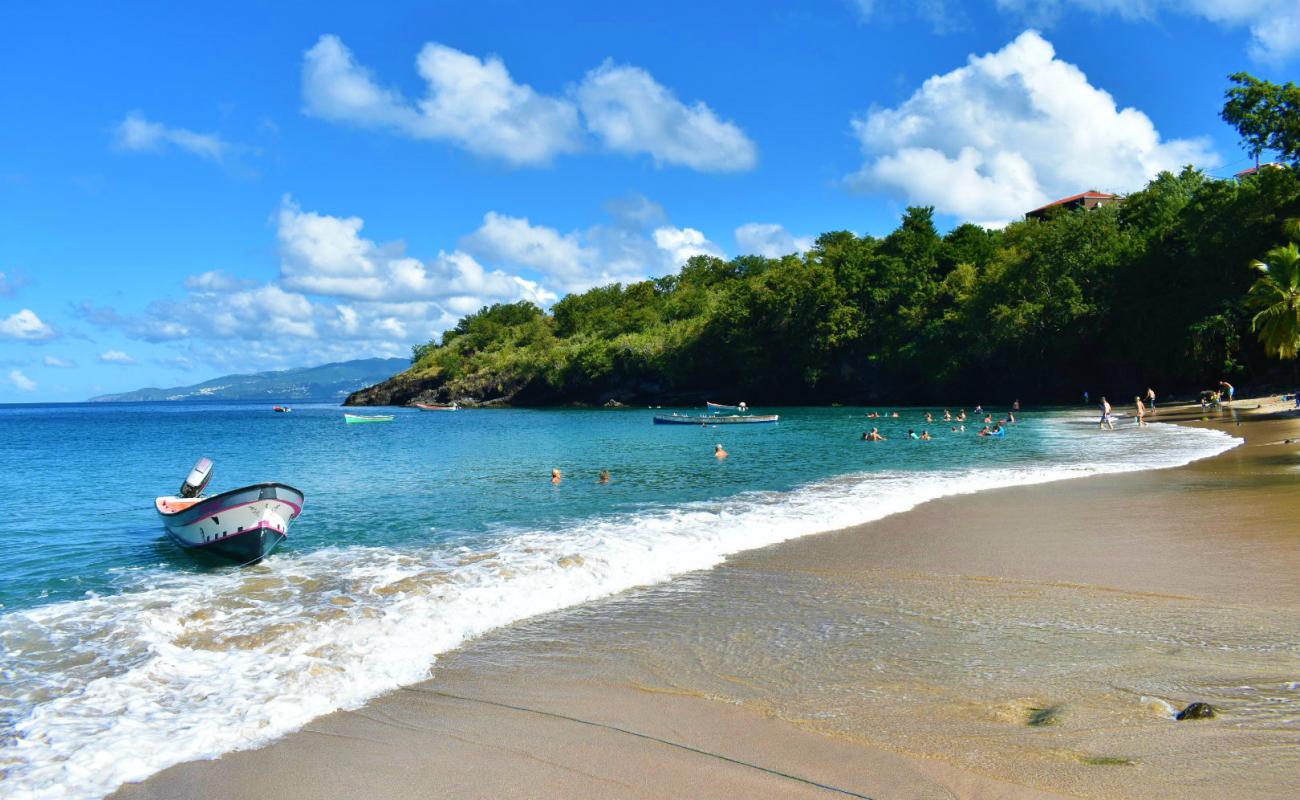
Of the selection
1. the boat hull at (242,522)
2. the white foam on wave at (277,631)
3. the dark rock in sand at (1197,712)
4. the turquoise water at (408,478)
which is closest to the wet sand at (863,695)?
the dark rock in sand at (1197,712)

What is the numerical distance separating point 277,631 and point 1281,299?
4460 cm

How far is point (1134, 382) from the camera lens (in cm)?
6119

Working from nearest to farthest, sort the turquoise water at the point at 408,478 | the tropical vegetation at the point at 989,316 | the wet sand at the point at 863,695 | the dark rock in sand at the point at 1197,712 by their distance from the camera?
the wet sand at the point at 863,695 < the dark rock in sand at the point at 1197,712 < the turquoise water at the point at 408,478 < the tropical vegetation at the point at 989,316

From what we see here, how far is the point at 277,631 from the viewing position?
8.61 meters

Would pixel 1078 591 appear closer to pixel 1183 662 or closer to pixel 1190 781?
pixel 1183 662

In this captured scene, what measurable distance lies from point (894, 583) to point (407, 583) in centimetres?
630

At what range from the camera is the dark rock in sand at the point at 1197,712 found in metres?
5.18

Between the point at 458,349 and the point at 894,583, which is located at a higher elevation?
the point at 458,349

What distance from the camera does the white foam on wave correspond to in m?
5.89

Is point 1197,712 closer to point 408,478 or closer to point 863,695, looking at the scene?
point 863,695

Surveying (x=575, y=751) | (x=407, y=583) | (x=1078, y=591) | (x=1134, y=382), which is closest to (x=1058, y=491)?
(x=1078, y=591)

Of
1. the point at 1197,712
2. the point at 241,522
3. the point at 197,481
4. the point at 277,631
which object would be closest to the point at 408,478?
the point at 197,481

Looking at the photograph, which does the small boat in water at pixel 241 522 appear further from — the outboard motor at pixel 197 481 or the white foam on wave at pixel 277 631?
the outboard motor at pixel 197 481

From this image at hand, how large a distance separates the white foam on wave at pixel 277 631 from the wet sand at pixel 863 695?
483 millimetres
